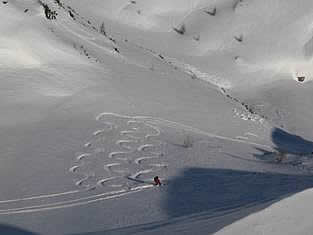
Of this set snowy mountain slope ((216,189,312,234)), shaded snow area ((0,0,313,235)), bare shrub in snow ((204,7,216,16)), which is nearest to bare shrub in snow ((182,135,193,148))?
shaded snow area ((0,0,313,235))

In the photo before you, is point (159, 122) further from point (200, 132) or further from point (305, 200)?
point (305, 200)

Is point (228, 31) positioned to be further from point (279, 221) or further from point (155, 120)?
point (279, 221)

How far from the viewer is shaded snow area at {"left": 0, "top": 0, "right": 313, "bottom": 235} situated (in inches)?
186

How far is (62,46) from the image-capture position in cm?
958

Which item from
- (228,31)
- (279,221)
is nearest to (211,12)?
(228,31)

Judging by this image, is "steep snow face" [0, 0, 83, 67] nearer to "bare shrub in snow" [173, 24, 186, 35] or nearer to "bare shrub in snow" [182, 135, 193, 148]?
"bare shrub in snow" [182, 135, 193, 148]


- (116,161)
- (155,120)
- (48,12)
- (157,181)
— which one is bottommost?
(157,181)

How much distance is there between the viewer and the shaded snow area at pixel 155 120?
15.5 ft

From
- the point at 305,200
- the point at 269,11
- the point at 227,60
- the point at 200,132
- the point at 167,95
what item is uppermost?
the point at 269,11

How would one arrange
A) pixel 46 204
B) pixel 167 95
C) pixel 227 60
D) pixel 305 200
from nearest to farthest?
pixel 305 200, pixel 46 204, pixel 167 95, pixel 227 60

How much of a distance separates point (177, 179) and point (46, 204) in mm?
1180

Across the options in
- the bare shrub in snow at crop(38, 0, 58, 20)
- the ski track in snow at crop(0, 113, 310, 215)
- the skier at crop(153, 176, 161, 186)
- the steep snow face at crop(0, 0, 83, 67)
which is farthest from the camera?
the bare shrub in snow at crop(38, 0, 58, 20)

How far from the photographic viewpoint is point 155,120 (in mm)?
7777

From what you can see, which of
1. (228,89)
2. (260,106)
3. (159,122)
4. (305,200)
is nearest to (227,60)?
(228,89)
